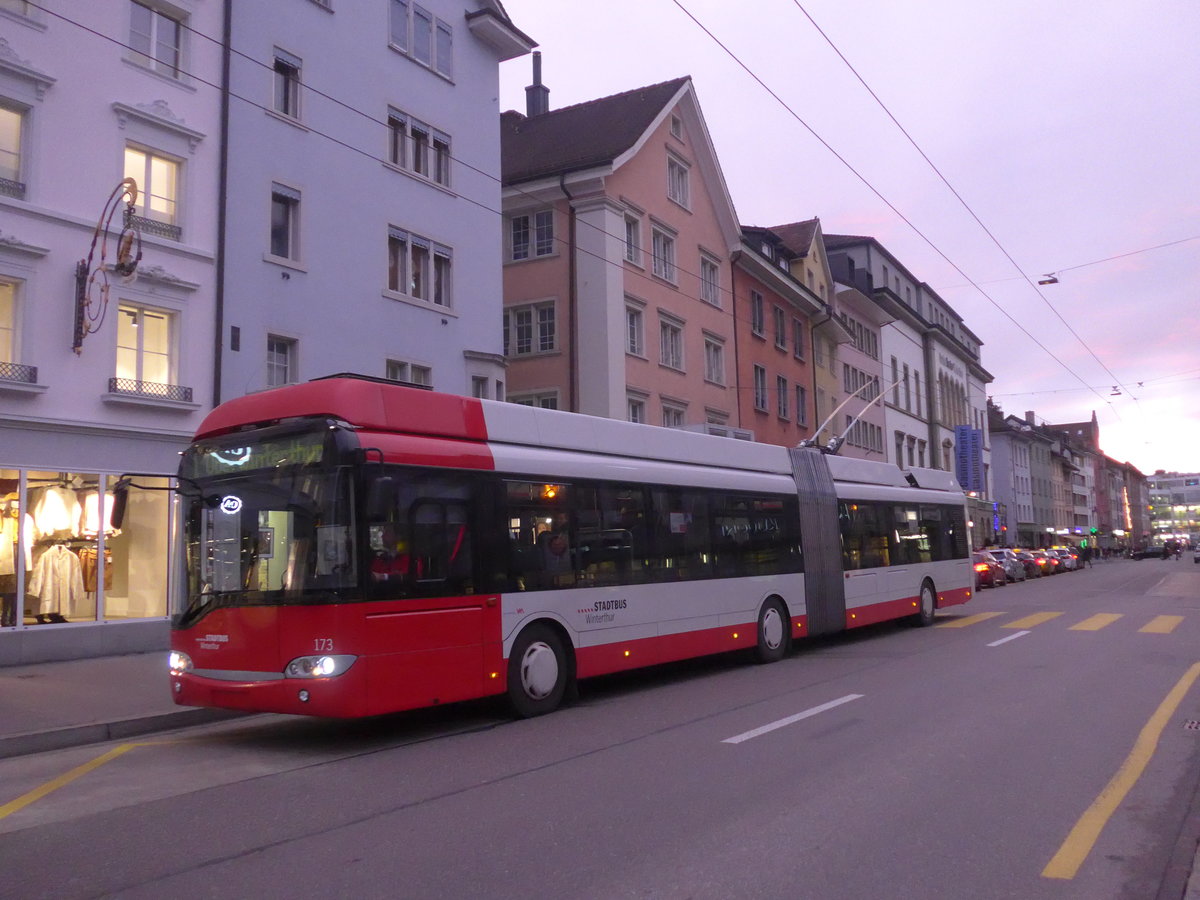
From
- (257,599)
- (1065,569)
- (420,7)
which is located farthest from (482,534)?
(1065,569)

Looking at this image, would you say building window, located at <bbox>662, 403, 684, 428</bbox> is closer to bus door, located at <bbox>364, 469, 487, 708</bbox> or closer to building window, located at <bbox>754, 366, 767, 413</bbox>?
building window, located at <bbox>754, 366, 767, 413</bbox>

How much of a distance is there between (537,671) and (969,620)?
45.8ft

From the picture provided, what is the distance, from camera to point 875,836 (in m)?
5.90

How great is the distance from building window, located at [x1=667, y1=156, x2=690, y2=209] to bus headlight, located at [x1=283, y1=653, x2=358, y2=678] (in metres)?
26.6

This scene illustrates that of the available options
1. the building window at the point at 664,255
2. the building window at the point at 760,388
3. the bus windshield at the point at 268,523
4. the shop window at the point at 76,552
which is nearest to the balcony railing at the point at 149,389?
the shop window at the point at 76,552

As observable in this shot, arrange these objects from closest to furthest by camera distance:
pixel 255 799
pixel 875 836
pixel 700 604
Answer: pixel 875 836 → pixel 255 799 → pixel 700 604

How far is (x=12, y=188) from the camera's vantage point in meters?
15.6

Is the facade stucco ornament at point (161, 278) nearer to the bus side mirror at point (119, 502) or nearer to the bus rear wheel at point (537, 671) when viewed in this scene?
the bus side mirror at point (119, 502)

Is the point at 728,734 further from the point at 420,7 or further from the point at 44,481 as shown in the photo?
the point at 420,7

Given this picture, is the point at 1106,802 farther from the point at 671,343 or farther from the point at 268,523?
the point at 671,343

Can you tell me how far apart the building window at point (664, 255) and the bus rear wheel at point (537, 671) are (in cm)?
2212

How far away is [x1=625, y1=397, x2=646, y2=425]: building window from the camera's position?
30047 millimetres

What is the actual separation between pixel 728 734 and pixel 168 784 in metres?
4.54

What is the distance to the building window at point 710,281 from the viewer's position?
115ft
